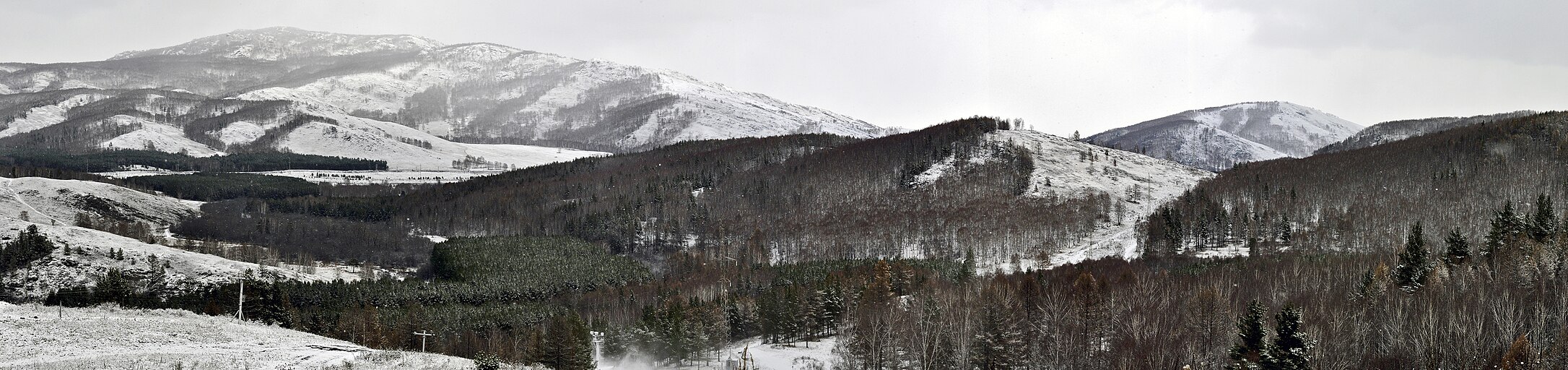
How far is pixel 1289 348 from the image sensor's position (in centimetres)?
5641

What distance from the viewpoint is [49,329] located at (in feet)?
215

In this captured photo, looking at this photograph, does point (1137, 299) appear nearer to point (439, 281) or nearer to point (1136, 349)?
point (1136, 349)

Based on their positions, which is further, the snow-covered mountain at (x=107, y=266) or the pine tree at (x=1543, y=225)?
the snow-covered mountain at (x=107, y=266)

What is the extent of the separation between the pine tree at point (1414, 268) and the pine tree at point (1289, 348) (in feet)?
129

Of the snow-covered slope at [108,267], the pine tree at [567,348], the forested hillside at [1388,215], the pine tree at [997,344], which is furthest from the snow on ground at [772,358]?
the forested hillside at [1388,215]

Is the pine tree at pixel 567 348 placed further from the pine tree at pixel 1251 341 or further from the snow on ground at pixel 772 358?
the pine tree at pixel 1251 341

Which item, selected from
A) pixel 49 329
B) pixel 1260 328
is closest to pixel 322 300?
pixel 49 329

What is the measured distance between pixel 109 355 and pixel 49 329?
1090 cm

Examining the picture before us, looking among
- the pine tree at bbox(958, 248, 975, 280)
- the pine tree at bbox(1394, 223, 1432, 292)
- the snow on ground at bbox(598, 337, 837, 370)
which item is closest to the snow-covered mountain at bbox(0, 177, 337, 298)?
the snow on ground at bbox(598, 337, 837, 370)

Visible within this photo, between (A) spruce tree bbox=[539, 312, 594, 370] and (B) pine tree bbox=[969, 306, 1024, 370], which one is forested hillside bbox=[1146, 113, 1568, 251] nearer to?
(B) pine tree bbox=[969, 306, 1024, 370]

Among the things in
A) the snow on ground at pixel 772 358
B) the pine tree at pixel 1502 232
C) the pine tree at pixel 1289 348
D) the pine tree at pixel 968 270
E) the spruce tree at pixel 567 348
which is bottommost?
the snow on ground at pixel 772 358

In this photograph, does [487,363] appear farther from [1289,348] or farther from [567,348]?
[1289,348]

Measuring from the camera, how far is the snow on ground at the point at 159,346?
57.0 metres

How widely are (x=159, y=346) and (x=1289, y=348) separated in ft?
226
